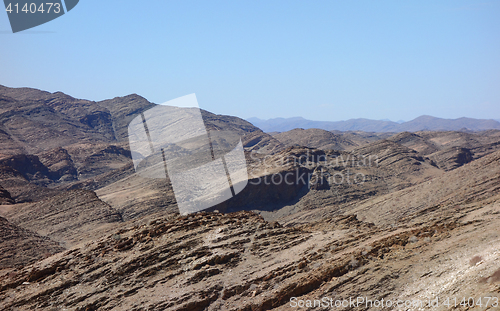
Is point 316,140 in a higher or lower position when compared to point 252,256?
lower

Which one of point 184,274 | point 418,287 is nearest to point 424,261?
point 418,287

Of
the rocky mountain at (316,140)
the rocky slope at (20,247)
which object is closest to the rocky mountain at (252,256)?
the rocky slope at (20,247)

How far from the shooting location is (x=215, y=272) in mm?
11539

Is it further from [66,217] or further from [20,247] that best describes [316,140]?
[20,247]

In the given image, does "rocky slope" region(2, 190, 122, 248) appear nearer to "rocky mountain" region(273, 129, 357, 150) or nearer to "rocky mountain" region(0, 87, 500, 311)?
"rocky mountain" region(0, 87, 500, 311)

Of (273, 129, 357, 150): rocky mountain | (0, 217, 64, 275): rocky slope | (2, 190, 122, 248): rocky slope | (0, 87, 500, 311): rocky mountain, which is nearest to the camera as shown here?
(0, 87, 500, 311): rocky mountain

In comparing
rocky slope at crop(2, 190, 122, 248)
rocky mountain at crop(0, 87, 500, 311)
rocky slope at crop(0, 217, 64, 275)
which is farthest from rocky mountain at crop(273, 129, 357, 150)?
rocky slope at crop(0, 217, 64, 275)

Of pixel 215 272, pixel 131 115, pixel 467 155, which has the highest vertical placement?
pixel 131 115

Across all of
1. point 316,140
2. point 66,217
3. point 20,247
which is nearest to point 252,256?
point 20,247

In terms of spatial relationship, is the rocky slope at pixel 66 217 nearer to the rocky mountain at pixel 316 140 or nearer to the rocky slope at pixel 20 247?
the rocky slope at pixel 20 247

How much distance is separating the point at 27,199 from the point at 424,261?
42953mm

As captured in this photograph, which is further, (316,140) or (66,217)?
(316,140)

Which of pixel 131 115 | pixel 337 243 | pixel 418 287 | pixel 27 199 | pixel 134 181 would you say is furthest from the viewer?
pixel 131 115

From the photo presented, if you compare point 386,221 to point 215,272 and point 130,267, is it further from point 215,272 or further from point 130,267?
point 130,267
